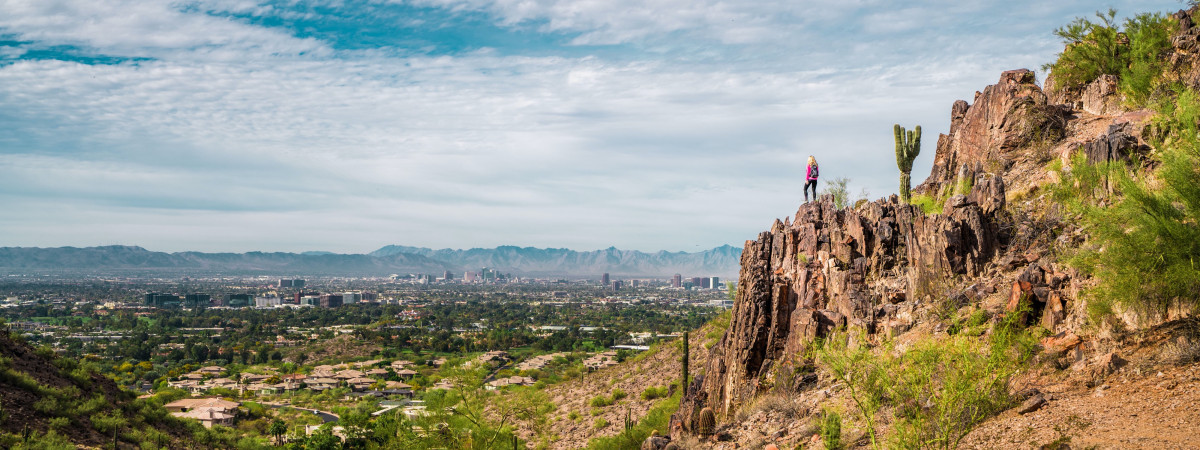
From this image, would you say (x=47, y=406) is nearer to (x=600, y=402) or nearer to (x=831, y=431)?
(x=600, y=402)

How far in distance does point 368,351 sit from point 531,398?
300ft

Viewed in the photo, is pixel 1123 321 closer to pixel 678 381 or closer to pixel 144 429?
pixel 678 381

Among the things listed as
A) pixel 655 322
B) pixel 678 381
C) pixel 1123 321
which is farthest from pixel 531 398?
pixel 655 322

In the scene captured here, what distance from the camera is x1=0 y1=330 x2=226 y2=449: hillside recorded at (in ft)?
116

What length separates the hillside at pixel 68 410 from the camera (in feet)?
116

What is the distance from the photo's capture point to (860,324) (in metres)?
22.4

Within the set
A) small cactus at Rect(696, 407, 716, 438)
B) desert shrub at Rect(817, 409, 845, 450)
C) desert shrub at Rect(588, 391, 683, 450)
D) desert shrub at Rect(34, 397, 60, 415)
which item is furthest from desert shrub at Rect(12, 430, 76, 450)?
desert shrub at Rect(817, 409, 845, 450)

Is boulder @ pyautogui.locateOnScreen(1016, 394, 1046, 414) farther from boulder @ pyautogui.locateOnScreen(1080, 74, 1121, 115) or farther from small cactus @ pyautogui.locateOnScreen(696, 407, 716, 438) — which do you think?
boulder @ pyautogui.locateOnScreen(1080, 74, 1121, 115)

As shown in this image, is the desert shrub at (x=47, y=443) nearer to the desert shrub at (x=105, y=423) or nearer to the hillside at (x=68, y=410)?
the hillside at (x=68, y=410)

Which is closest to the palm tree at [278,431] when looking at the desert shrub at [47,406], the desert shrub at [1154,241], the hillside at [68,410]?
the hillside at [68,410]

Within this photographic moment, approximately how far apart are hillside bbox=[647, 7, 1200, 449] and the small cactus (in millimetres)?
270

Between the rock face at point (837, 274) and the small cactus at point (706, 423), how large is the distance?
0.69m

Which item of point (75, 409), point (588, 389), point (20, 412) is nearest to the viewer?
point (20, 412)

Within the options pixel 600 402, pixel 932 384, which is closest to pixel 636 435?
pixel 600 402
